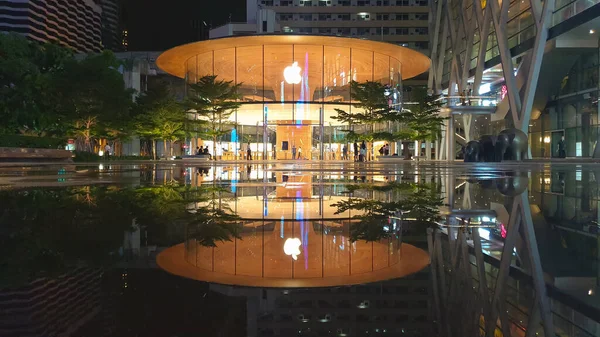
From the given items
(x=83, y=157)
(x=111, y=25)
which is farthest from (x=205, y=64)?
(x=111, y=25)

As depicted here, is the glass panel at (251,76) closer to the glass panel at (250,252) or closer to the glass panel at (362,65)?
the glass panel at (362,65)

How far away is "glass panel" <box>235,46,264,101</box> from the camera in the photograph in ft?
145

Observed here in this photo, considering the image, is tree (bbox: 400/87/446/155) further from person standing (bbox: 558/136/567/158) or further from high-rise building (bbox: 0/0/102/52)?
high-rise building (bbox: 0/0/102/52)

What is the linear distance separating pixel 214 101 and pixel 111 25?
16212 centimetres

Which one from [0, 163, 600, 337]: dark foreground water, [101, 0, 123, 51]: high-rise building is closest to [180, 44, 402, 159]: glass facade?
[0, 163, 600, 337]: dark foreground water

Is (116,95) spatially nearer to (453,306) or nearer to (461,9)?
(461,9)

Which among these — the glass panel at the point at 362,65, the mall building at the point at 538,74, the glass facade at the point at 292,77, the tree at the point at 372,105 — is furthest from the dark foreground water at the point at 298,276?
the glass panel at the point at 362,65

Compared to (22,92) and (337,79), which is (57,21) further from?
(337,79)

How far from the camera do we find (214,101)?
1620 inches

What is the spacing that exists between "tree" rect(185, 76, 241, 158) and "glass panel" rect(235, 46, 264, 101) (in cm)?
183

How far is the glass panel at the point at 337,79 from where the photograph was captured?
4475cm

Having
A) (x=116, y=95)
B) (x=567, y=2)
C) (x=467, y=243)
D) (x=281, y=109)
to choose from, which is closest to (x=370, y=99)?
(x=281, y=109)

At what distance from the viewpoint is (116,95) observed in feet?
128

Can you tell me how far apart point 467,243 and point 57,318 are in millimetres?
2517
